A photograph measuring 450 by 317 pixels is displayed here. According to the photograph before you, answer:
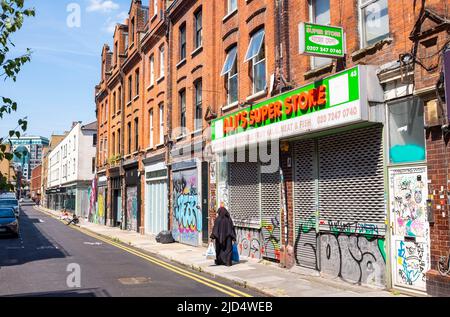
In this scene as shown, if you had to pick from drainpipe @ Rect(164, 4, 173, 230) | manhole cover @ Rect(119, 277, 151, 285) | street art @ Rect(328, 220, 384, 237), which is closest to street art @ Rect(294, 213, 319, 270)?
street art @ Rect(328, 220, 384, 237)

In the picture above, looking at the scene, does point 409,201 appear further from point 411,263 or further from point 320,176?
point 320,176

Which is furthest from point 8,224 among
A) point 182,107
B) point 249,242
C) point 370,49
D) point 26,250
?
point 370,49

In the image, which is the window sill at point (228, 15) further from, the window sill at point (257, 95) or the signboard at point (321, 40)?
the signboard at point (321, 40)

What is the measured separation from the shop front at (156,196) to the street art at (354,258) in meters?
12.6

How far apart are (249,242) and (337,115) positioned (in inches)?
255

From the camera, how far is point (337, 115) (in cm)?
1059

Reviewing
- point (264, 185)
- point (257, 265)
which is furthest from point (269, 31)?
point (257, 265)

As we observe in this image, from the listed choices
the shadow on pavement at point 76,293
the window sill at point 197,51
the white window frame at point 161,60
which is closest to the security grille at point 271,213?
the shadow on pavement at point 76,293

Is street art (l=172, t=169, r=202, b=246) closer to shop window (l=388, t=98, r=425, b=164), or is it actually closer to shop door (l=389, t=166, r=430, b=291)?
shop door (l=389, t=166, r=430, b=291)

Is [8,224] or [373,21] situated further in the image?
[8,224]

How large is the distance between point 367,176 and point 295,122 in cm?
266

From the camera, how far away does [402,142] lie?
31.5 feet

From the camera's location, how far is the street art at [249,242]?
48.9ft
